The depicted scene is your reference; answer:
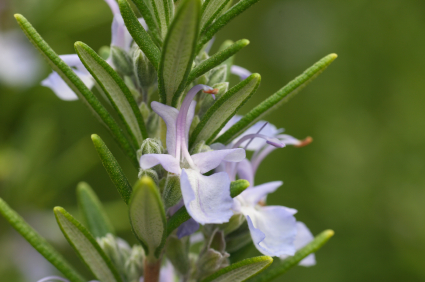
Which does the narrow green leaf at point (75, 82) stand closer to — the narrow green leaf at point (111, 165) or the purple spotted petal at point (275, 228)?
the narrow green leaf at point (111, 165)

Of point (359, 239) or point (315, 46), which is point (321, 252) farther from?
point (315, 46)

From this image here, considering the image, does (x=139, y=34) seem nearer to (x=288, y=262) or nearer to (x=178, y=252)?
(x=178, y=252)

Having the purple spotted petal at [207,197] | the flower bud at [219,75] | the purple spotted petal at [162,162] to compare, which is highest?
the flower bud at [219,75]

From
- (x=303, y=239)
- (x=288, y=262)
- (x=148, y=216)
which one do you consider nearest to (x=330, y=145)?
(x=303, y=239)

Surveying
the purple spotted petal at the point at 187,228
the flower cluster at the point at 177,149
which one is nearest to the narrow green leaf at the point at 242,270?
the flower cluster at the point at 177,149

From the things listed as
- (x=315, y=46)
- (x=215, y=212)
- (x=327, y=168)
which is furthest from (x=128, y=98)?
(x=315, y=46)
